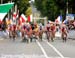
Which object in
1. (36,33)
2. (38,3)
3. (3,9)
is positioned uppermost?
(3,9)

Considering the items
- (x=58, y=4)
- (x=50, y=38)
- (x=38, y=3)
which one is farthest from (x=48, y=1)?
(x=50, y=38)

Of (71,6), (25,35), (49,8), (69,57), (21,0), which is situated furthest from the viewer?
(49,8)

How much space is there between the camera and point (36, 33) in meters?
41.2

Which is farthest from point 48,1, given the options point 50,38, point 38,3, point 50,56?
point 50,56

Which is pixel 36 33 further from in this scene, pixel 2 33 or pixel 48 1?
pixel 48 1

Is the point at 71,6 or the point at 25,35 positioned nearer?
the point at 25,35

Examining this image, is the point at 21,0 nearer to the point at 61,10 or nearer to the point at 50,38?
the point at 61,10

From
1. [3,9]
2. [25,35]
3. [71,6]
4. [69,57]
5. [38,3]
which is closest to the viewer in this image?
[3,9]

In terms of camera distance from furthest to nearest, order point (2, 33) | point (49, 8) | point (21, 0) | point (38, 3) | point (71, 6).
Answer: point (38, 3), point (49, 8), point (21, 0), point (71, 6), point (2, 33)

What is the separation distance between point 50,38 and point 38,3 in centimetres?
8663

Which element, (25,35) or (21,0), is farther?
(21,0)

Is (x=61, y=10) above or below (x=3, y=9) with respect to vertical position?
below

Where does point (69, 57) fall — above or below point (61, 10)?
above

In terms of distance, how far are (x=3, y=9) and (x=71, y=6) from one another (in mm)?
57925
